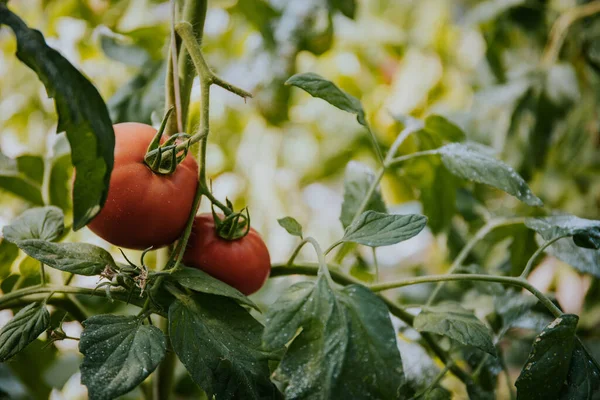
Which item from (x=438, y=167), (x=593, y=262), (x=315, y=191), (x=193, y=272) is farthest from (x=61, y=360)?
(x=315, y=191)

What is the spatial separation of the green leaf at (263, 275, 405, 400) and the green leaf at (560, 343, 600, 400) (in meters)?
0.17

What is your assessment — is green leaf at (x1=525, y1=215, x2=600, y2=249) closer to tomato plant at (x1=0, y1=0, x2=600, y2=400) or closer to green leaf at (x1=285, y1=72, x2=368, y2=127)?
tomato plant at (x1=0, y1=0, x2=600, y2=400)

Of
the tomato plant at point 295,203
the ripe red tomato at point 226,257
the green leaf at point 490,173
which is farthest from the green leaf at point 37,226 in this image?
the green leaf at point 490,173

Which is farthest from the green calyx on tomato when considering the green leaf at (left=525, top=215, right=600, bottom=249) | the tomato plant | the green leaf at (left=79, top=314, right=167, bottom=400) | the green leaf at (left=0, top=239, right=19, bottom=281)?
the green leaf at (left=525, top=215, right=600, bottom=249)

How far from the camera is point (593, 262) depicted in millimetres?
540

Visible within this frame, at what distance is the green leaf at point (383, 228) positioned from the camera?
0.37m

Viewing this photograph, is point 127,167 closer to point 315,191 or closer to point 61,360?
point 61,360

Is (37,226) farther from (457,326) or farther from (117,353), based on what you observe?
(457,326)

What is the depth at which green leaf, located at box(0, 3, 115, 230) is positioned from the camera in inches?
11.2

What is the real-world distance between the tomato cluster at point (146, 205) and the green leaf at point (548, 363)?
23 cm

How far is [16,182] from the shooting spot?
566 millimetres

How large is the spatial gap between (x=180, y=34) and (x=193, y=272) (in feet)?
0.58

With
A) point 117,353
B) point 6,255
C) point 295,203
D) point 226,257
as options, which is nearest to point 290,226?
point 226,257

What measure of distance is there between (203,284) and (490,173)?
0.88ft
